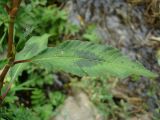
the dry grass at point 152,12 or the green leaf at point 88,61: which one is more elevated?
the green leaf at point 88,61

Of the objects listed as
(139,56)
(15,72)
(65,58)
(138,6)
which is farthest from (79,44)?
(138,6)

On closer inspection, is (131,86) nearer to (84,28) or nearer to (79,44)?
(84,28)

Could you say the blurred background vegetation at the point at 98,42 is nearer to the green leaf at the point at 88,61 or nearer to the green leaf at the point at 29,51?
the green leaf at the point at 29,51

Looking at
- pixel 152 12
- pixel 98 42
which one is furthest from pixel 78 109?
pixel 152 12

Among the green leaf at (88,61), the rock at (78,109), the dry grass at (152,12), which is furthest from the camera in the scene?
the dry grass at (152,12)

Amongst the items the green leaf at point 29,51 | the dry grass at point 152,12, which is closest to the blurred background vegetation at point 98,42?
the dry grass at point 152,12
